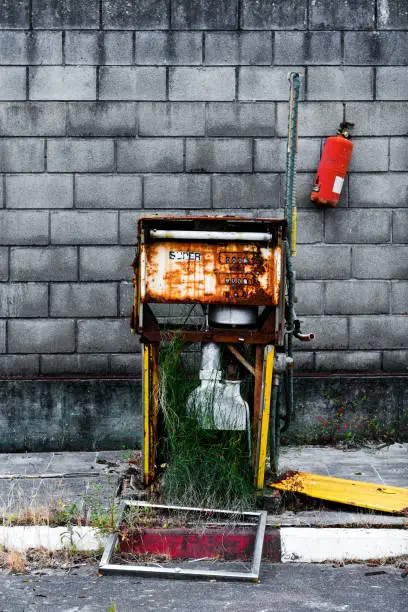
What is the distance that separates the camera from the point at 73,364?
7.31m

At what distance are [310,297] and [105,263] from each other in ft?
5.82

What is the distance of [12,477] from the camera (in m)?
6.37

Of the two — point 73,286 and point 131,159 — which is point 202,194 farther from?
point 73,286

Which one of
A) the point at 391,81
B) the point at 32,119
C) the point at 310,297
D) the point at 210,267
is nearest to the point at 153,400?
the point at 210,267

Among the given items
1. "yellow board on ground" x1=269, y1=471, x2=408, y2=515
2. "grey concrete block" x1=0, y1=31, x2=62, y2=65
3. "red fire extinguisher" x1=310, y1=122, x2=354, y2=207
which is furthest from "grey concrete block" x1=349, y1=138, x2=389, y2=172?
"yellow board on ground" x1=269, y1=471, x2=408, y2=515

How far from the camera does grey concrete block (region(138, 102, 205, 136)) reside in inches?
285

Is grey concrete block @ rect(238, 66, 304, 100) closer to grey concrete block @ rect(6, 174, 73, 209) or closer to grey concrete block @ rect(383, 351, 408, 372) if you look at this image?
grey concrete block @ rect(6, 174, 73, 209)

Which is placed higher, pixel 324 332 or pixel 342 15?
pixel 342 15

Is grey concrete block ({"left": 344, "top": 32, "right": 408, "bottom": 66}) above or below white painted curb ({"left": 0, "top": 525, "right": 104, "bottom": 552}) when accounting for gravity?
above

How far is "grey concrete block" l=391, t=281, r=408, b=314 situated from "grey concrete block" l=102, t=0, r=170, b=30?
116 inches

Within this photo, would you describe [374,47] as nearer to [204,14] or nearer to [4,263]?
[204,14]

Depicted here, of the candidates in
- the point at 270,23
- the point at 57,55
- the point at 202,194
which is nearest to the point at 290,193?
the point at 202,194

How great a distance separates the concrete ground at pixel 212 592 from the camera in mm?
4332

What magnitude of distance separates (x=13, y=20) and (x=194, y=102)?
1.65 meters
